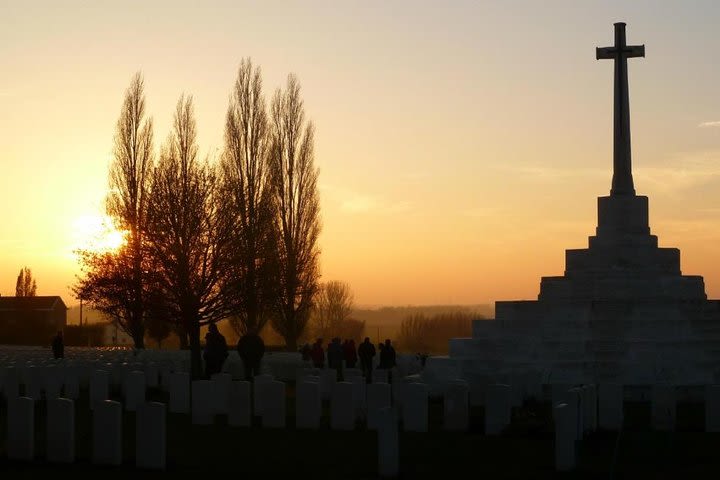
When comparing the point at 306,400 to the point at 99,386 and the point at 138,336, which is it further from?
the point at 138,336

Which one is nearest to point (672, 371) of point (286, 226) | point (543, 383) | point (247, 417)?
point (543, 383)

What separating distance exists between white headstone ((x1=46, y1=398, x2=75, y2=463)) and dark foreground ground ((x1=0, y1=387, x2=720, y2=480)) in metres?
0.20

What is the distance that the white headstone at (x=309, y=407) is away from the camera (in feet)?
58.4

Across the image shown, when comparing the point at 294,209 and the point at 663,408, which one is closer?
the point at 663,408

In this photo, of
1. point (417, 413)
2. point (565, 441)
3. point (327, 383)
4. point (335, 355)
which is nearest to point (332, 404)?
point (417, 413)

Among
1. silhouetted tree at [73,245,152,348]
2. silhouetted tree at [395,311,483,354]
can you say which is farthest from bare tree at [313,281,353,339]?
silhouetted tree at [73,245,152,348]

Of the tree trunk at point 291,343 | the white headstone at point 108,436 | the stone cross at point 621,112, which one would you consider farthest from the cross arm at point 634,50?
the tree trunk at point 291,343

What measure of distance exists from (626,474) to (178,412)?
→ 10171 mm

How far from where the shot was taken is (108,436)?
1369 cm

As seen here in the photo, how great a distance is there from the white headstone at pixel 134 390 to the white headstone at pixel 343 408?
16.8 feet

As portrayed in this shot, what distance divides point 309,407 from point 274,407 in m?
0.55

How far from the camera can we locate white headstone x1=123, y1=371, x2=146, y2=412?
21641 millimetres

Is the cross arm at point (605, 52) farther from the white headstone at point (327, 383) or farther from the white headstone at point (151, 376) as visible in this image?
Answer: the white headstone at point (151, 376)

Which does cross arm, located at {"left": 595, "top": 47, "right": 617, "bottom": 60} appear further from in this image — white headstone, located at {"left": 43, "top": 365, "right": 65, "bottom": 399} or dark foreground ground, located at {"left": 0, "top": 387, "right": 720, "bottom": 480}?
white headstone, located at {"left": 43, "top": 365, "right": 65, "bottom": 399}
